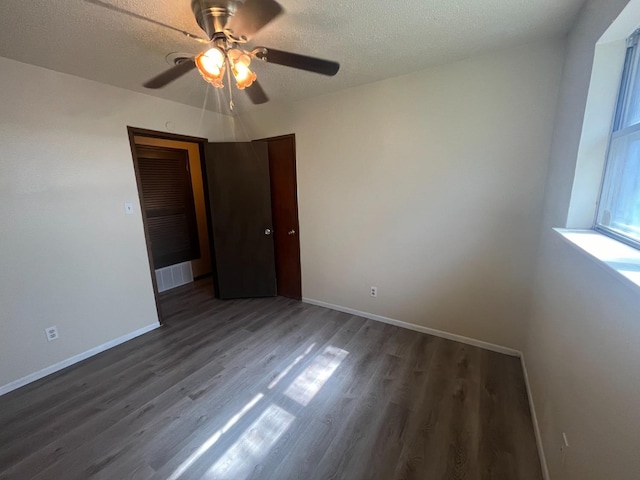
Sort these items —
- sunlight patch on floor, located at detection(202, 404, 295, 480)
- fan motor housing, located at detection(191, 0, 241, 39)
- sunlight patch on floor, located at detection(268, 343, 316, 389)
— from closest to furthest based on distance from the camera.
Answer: fan motor housing, located at detection(191, 0, 241, 39) < sunlight patch on floor, located at detection(202, 404, 295, 480) < sunlight patch on floor, located at detection(268, 343, 316, 389)

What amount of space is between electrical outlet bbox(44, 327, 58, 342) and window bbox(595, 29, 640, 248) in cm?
367

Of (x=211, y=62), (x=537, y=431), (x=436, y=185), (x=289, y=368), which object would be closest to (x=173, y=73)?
(x=211, y=62)

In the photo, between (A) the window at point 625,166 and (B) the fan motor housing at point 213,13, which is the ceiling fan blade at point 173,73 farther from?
(A) the window at point 625,166

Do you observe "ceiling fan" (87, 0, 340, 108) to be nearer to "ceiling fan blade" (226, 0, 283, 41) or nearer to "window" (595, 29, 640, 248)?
"ceiling fan blade" (226, 0, 283, 41)

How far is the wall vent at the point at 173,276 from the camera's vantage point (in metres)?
3.83

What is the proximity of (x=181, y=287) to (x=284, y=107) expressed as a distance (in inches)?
120

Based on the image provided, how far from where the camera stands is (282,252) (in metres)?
3.42

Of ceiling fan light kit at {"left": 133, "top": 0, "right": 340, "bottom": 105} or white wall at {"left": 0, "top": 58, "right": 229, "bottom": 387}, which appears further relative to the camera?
white wall at {"left": 0, "top": 58, "right": 229, "bottom": 387}

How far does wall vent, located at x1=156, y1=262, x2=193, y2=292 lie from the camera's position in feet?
12.6

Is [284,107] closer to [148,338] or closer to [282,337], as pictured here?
[282,337]

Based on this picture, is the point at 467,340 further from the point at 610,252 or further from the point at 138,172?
the point at 138,172

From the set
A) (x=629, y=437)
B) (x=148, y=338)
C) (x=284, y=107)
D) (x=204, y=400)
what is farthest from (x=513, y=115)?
(x=148, y=338)

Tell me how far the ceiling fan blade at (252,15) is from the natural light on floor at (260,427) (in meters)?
2.23

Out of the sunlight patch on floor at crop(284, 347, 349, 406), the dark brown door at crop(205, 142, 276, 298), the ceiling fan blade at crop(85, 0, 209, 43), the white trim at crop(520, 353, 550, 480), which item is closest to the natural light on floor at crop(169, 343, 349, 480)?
the sunlight patch on floor at crop(284, 347, 349, 406)
